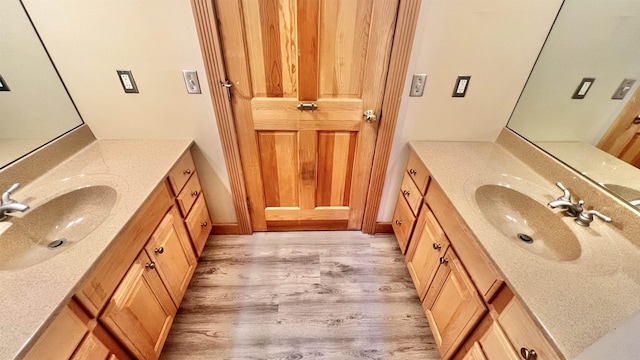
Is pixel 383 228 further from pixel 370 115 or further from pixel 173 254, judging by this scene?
pixel 173 254

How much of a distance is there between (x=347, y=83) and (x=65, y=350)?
1.55 meters

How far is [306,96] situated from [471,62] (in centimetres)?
90

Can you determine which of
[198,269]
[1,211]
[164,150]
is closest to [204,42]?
[164,150]

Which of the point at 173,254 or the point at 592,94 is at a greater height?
the point at 592,94

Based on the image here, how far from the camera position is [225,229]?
2.01m

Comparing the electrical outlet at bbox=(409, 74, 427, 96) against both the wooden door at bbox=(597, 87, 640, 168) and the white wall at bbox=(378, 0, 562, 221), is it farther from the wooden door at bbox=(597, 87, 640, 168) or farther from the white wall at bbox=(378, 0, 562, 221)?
the wooden door at bbox=(597, 87, 640, 168)

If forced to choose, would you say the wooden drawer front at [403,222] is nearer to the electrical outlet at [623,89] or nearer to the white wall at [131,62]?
the electrical outlet at [623,89]

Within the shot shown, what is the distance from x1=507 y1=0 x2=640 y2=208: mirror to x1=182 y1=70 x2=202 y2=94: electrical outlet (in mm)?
1814

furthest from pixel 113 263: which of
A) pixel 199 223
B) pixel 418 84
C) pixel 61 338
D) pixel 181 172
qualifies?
pixel 418 84

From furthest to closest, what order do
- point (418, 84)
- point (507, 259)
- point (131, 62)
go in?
point (418, 84) → point (131, 62) → point (507, 259)

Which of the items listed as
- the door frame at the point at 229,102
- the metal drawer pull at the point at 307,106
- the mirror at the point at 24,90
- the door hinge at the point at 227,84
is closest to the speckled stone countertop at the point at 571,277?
the door frame at the point at 229,102

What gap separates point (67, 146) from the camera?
1.32 m

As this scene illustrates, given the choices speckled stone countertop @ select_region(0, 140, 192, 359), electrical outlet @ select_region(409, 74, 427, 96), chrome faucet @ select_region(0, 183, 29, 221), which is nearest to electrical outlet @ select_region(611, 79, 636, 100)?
electrical outlet @ select_region(409, 74, 427, 96)

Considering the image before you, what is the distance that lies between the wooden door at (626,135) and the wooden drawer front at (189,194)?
6.71ft
